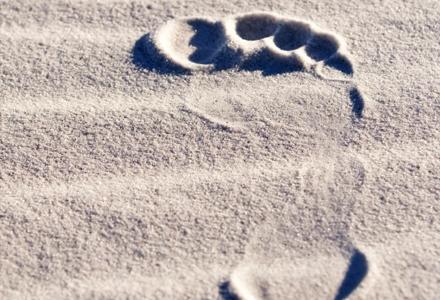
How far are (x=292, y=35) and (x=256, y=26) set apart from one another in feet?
0.30

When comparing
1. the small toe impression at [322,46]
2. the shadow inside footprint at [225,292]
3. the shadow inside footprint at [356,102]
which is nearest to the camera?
the shadow inside footprint at [225,292]

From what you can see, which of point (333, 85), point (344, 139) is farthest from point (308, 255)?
point (333, 85)

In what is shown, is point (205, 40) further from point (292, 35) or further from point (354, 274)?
point (354, 274)

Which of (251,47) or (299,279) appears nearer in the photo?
(299,279)

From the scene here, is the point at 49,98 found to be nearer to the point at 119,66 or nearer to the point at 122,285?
the point at 119,66

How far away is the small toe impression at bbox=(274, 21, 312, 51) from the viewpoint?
1771mm

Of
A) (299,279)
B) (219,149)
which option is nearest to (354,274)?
(299,279)

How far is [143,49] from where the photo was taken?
179cm

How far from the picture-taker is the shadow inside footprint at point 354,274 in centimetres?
134

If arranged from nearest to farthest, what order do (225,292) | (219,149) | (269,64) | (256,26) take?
(225,292) < (219,149) < (269,64) < (256,26)

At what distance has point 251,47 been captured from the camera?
5.71ft

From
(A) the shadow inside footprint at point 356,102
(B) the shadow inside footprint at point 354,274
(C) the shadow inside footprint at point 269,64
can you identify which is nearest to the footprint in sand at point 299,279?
(B) the shadow inside footprint at point 354,274

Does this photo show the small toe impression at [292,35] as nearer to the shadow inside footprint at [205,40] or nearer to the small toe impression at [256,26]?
the small toe impression at [256,26]

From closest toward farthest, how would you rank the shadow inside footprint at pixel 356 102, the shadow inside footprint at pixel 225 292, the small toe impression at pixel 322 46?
the shadow inside footprint at pixel 225 292 < the shadow inside footprint at pixel 356 102 < the small toe impression at pixel 322 46
